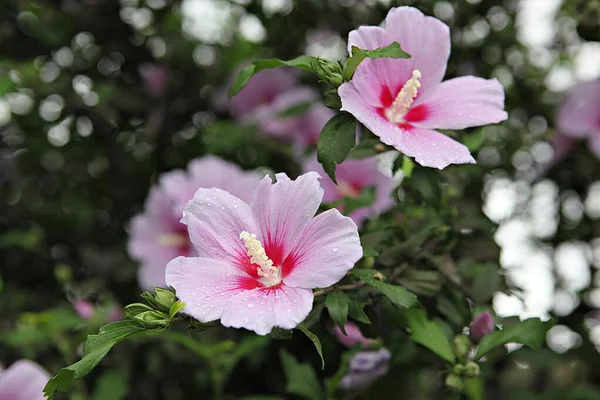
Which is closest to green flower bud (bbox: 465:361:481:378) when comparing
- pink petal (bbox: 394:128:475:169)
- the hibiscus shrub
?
the hibiscus shrub

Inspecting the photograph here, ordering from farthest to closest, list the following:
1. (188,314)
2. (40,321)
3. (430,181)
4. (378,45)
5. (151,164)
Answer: (151,164)
(40,321)
(430,181)
(378,45)
(188,314)

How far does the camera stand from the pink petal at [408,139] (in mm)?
719

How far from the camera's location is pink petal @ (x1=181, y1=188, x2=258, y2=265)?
72 cm

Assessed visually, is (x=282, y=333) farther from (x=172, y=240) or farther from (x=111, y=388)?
(x=172, y=240)

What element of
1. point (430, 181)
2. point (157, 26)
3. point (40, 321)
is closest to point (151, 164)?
point (157, 26)

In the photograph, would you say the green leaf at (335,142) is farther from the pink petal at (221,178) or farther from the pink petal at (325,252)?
the pink petal at (221,178)

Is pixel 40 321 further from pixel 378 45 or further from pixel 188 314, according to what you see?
pixel 378 45

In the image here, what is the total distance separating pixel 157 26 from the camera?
156 centimetres

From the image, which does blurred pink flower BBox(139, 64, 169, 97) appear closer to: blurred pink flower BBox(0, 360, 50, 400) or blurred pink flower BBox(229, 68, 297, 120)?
blurred pink flower BBox(229, 68, 297, 120)

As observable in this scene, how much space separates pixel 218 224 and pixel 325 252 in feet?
0.41


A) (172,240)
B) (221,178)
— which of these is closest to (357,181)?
(221,178)

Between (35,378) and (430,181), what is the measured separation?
0.57 m

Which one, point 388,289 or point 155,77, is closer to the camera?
point 388,289

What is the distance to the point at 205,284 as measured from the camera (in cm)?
68
